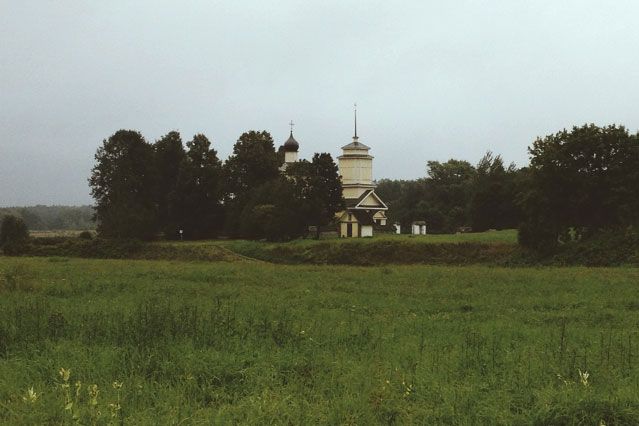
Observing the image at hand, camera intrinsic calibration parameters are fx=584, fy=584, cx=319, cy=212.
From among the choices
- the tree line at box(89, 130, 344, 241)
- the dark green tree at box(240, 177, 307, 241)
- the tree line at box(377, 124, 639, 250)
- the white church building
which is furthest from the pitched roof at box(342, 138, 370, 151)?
the tree line at box(377, 124, 639, 250)

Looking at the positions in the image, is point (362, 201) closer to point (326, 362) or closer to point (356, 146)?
point (356, 146)

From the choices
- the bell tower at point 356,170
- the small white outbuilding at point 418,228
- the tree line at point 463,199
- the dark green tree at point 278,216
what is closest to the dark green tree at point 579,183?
the tree line at point 463,199

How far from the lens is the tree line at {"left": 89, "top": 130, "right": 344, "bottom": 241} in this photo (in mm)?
58156

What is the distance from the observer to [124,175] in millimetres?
64750

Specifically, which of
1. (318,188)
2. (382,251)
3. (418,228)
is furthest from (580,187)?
(418,228)

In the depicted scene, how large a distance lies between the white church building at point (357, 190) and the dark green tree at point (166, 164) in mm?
13250

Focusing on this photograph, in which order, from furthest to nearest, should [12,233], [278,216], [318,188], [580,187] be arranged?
[12,233]
[318,188]
[278,216]
[580,187]

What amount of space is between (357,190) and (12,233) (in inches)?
1508

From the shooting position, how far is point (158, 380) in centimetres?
715

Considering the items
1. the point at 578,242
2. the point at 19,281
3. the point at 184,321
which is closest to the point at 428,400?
the point at 184,321

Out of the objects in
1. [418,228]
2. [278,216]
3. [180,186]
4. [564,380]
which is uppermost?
[180,186]

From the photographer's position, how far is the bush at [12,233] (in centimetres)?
5393

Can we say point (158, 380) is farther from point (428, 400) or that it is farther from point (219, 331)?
point (428, 400)

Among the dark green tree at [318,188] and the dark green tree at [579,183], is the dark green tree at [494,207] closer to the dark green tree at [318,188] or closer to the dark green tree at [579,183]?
the dark green tree at [318,188]
